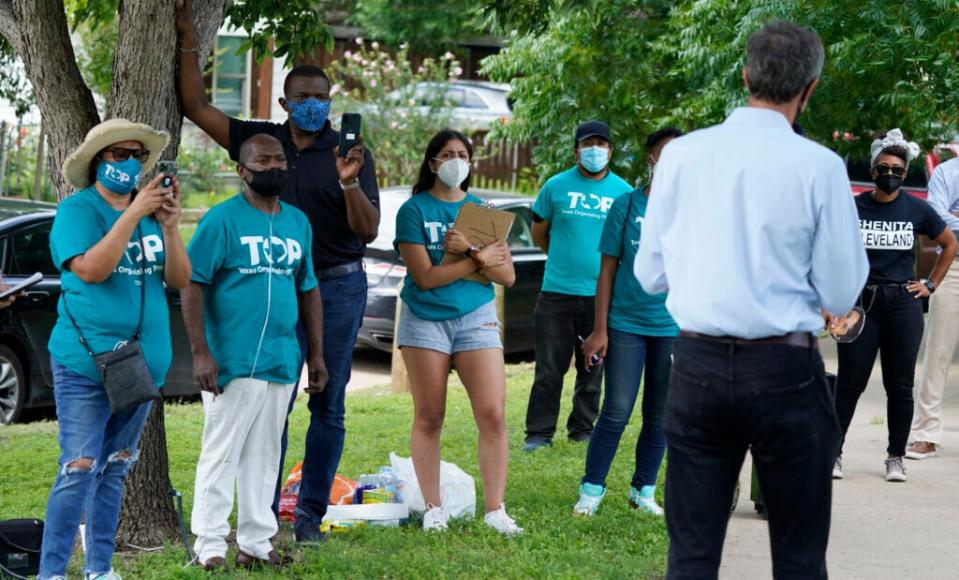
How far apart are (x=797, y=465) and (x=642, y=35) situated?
11.2 metres

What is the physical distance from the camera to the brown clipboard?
6523 mm

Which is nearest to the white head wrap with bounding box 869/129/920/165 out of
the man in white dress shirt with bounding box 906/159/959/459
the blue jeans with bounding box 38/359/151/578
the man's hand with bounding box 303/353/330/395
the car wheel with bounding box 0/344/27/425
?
the man in white dress shirt with bounding box 906/159/959/459

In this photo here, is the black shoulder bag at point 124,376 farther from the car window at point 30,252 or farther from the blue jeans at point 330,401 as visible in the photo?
the car window at point 30,252

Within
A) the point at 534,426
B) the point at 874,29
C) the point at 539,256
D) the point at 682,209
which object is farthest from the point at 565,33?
the point at 682,209

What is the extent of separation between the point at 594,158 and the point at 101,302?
413 cm

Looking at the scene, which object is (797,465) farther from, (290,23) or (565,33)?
(565,33)

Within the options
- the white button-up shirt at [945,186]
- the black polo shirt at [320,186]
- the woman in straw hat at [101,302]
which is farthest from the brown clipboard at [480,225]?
the white button-up shirt at [945,186]

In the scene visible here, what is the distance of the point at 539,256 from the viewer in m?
13.7

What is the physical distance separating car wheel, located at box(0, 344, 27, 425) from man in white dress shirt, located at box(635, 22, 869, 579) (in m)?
6.64

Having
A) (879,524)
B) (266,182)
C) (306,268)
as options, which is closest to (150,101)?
(266,182)

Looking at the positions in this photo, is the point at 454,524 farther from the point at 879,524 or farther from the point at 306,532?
the point at 879,524

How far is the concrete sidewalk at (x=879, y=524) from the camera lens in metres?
6.31

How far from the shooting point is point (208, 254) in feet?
18.2

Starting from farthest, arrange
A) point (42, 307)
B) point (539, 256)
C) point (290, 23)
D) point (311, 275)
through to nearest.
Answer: point (539, 256) → point (42, 307) → point (290, 23) → point (311, 275)
